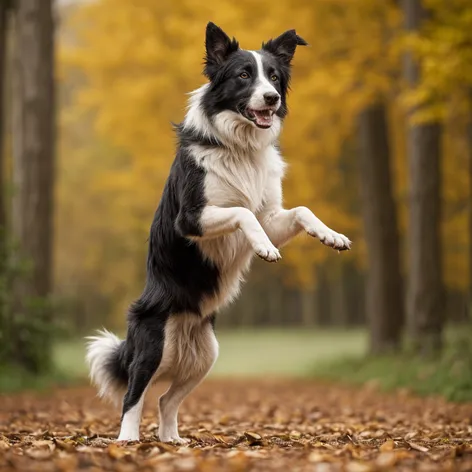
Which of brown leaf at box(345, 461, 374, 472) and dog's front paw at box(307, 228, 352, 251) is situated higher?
dog's front paw at box(307, 228, 352, 251)

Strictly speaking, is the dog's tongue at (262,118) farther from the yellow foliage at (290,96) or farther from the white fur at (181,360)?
the yellow foliage at (290,96)

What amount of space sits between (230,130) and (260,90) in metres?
0.38

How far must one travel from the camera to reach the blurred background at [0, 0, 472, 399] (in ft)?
37.6

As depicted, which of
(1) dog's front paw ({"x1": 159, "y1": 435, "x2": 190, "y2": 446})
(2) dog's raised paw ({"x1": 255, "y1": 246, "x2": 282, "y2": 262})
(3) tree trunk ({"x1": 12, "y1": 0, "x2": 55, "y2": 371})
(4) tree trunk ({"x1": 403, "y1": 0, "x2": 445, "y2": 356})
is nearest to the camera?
(2) dog's raised paw ({"x1": 255, "y1": 246, "x2": 282, "y2": 262})

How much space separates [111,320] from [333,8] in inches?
739

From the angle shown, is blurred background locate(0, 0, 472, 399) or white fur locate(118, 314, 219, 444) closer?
white fur locate(118, 314, 219, 444)

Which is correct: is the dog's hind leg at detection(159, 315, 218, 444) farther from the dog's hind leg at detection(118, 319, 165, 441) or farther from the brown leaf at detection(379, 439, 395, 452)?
the brown leaf at detection(379, 439, 395, 452)

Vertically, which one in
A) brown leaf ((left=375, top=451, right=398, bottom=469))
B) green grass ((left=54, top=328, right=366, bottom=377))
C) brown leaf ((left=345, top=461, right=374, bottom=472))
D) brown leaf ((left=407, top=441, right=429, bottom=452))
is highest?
brown leaf ((left=345, top=461, right=374, bottom=472))

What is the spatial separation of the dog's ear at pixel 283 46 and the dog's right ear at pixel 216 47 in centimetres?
30

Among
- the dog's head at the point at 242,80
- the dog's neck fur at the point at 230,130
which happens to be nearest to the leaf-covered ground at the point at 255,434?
the dog's neck fur at the point at 230,130

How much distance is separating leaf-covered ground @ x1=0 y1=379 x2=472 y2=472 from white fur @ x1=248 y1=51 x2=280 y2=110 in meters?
2.19

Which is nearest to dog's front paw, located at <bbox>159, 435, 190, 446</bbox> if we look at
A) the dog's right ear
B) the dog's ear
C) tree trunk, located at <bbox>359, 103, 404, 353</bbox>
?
the dog's right ear

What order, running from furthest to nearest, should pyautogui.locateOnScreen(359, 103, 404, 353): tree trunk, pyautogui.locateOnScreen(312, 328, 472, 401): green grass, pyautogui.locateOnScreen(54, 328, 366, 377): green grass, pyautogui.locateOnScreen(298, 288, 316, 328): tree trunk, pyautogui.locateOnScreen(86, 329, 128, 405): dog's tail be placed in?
pyautogui.locateOnScreen(298, 288, 316, 328): tree trunk → pyautogui.locateOnScreen(54, 328, 366, 377): green grass → pyautogui.locateOnScreen(359, 103, 404, 353): tree trunk → pyautogui.locateOnScreen(312, 328, 472, 401): green grass → pyautogui.locateOnScreen(86, 329, 128, 405): dog's tail

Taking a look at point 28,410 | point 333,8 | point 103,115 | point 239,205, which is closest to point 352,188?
point 103,115
